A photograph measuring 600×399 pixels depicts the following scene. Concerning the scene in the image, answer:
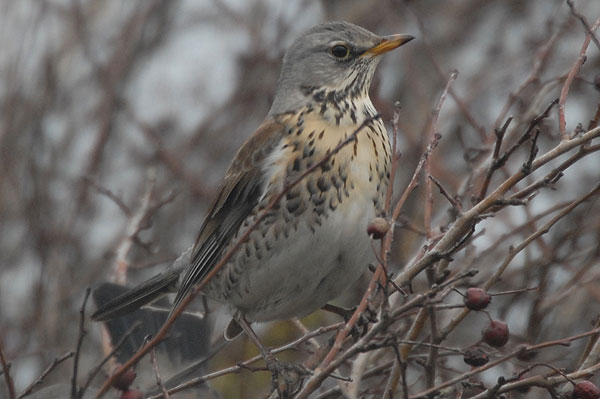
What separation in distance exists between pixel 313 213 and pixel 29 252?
2.98 meters

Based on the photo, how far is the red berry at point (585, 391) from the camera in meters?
2.87

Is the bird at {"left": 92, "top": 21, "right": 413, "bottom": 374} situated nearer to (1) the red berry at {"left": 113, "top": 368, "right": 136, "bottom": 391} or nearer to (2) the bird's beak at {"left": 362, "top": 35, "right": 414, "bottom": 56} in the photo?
(2) the bird's beak at {"left": 362, "top": 35, "right": 414, "bottom": 56}

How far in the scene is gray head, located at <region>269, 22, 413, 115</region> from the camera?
4688 mm

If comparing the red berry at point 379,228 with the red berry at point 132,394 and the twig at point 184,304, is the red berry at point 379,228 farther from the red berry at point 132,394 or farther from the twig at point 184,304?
the red berry at point 132,394

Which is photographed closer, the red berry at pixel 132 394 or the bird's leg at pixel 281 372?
the red berry at pixel 132 394

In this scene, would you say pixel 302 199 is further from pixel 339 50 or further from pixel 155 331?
pixel 155 331

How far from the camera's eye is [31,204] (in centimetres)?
638

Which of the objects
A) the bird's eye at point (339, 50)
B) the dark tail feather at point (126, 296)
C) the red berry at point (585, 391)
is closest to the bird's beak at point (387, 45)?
the bird's eye at point (339, 50)

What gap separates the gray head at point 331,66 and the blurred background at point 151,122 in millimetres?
1141

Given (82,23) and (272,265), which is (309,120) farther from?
(82,23)

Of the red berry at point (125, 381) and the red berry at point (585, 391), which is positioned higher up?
the red berry at point (125, 381)

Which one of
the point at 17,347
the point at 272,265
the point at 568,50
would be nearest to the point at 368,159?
the point at 272,265

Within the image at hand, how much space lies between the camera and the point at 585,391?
9.41 feet

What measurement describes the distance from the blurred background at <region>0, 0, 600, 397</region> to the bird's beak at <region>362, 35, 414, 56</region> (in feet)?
3.83
